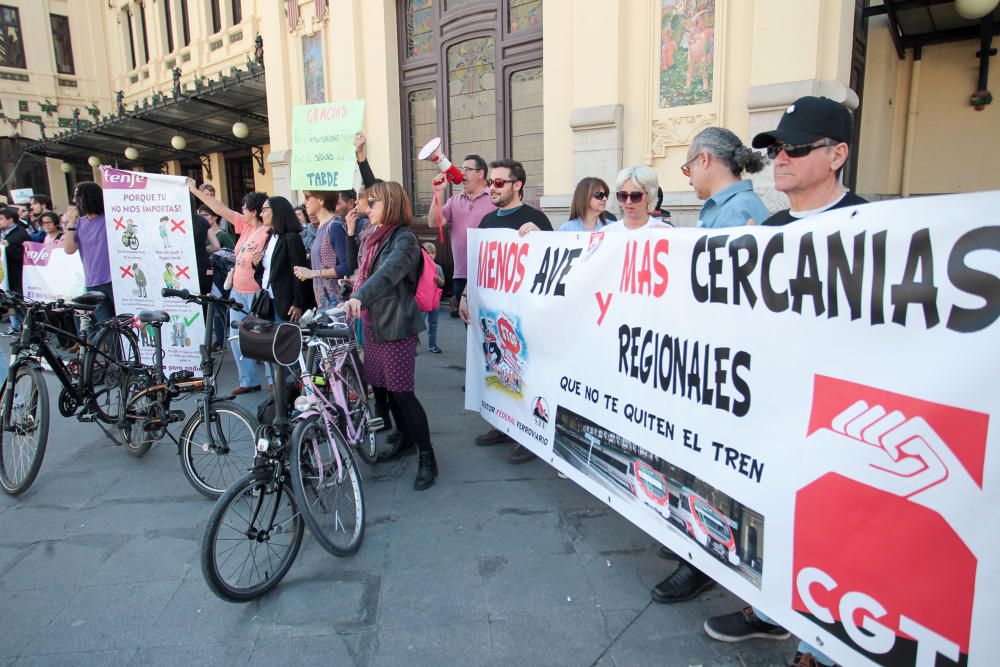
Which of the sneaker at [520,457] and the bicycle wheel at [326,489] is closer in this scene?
the bicycle wheel at [326,489]

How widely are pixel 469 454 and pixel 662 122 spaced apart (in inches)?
184

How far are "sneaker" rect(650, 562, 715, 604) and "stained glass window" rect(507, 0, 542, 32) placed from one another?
7.58 m

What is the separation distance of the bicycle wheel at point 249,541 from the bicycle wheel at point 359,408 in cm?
81

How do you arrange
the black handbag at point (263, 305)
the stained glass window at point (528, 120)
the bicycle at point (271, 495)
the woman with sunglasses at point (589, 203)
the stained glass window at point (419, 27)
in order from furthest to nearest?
the stained glass window at point (419, 27) → the stained glass window at point (528, 120) → the black handbag at point (263, 305) → the woman with sunglasses at point (589, 203) → the bicycle at point (271, 495)

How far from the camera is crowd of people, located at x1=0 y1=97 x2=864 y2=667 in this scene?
2.27 metres

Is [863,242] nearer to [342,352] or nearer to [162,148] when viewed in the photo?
[342,352]

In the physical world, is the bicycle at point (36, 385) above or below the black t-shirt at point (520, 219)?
below

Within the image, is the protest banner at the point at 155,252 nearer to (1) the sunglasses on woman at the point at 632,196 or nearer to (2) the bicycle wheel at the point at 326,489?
(2) the bicycle wheel at the point at 326,489

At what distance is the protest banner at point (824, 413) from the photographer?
58.5 inches

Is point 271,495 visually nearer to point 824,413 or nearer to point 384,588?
point 384,588

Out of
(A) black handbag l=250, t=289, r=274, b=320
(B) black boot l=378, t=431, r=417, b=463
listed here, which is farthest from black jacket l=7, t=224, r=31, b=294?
(B) black boot l=378, t=431, r=417, b=463

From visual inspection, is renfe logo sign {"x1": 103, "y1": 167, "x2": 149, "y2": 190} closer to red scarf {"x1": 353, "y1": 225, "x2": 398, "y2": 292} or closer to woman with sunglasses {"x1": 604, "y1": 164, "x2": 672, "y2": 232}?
red scarf {"x1": 353, "y1": 225, "x2": 398, "y2": 292}

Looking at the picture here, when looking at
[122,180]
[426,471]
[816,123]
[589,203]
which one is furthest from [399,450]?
[122,180]

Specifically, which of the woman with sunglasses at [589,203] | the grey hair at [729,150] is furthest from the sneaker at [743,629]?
the woman with sunglasses at [589,203]
